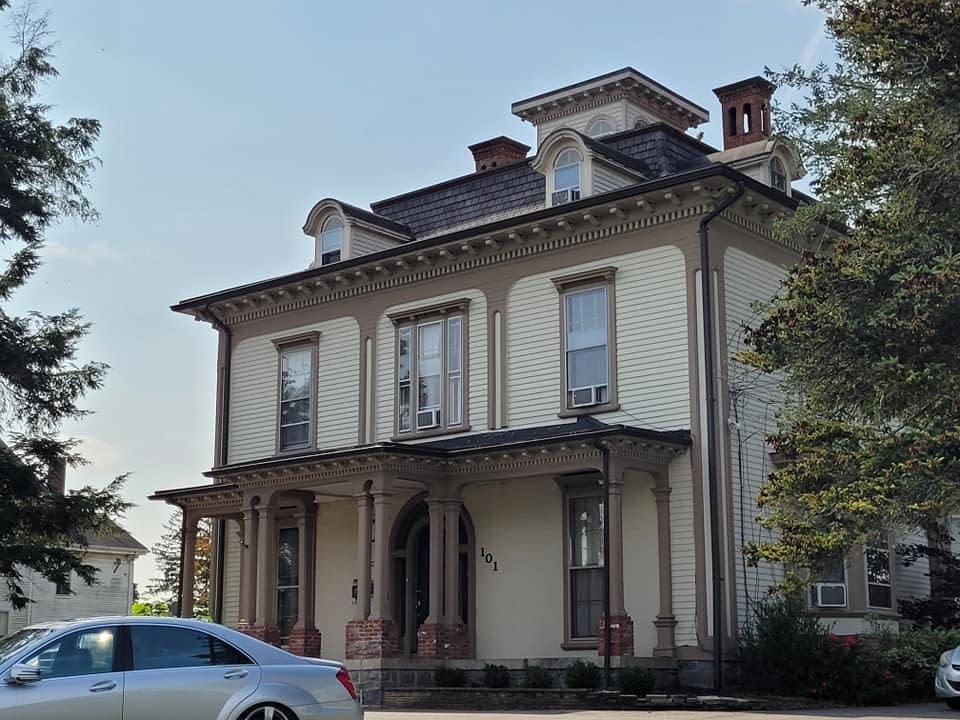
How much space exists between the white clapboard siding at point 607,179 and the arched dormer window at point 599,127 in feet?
20.8

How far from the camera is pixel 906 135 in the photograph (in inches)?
588

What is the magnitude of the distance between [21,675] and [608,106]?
23.7 meters

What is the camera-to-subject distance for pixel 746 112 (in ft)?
90.4

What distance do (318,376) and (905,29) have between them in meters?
16.5

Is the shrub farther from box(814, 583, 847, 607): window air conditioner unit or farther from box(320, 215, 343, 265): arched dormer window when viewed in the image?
box(320, 215, 343, 265): arched dormer window

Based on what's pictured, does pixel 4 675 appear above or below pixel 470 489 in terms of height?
below

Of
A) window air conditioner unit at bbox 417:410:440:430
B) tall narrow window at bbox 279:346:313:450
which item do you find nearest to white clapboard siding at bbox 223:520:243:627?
tall narrow window at bbox 279:346:313:450

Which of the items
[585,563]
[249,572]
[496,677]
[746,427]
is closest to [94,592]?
[249,572]

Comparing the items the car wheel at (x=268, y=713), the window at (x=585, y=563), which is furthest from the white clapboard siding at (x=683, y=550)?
the car wheel at (x=268, y=713)

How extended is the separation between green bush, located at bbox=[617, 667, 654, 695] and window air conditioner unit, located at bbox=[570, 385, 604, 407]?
5371mm

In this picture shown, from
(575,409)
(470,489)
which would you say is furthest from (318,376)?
(575,409)

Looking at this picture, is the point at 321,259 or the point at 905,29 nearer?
the point at 905,29

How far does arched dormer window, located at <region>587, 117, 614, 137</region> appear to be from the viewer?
31.3 m

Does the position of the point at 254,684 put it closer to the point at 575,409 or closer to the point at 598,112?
the point at 575,409
